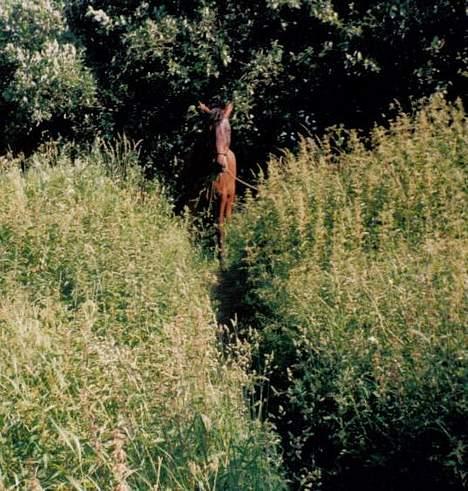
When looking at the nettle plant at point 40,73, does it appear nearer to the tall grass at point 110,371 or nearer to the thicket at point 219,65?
the thicket at point 219,65

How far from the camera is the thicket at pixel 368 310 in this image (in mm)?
5199

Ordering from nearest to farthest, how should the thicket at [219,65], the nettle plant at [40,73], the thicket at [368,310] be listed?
the thicket at [368,310] < the thicket at [219,65] < the nettle plant at [40,73]

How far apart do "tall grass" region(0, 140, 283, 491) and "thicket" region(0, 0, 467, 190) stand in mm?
4977

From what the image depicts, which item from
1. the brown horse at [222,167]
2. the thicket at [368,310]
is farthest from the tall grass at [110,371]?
the brown horse at [222,167]

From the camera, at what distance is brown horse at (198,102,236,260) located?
1014cm

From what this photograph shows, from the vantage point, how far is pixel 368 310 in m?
6.26

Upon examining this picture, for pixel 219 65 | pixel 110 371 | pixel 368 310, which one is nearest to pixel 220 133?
pixel 219 65

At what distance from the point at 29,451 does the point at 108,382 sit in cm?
69

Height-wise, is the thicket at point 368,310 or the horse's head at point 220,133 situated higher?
the horse's head at point 220,133

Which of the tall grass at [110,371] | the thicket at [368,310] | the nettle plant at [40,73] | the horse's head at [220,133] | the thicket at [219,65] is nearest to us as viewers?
the tall grass at [110,371]

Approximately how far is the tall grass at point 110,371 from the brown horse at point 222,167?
1.49m

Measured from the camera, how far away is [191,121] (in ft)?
46.6

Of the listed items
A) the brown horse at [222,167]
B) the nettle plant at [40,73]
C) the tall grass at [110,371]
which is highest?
the nettle plant at [40,73]

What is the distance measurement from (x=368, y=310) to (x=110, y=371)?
194 centimetres
